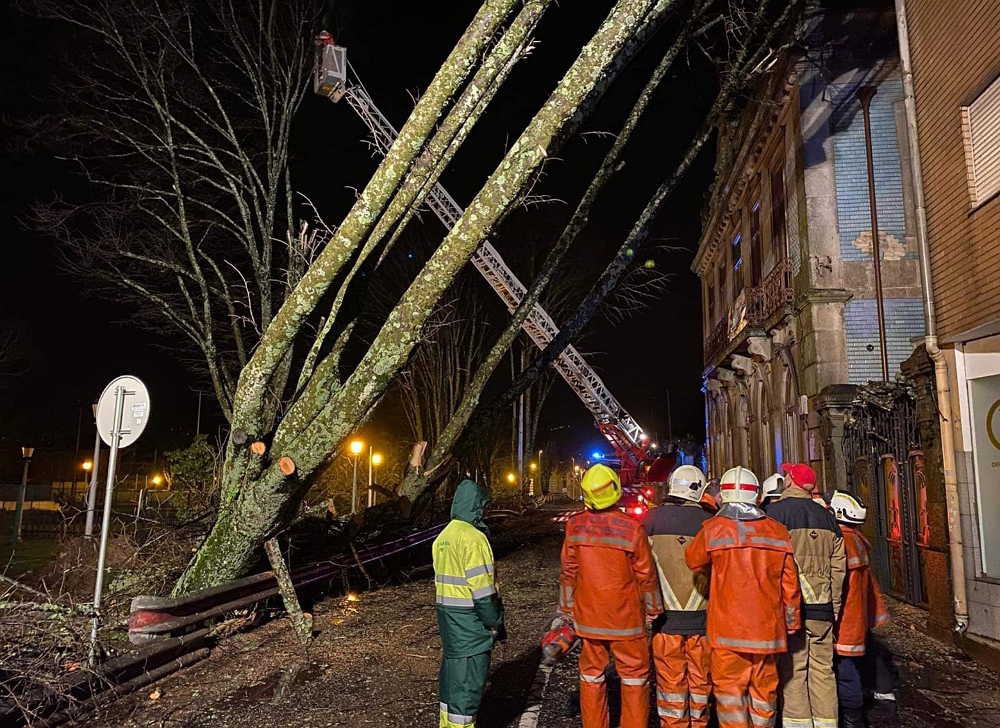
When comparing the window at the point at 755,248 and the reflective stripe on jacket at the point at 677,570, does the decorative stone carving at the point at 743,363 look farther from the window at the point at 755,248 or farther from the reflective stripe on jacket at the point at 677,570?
the reflective stripe on jacket at the point at 677,570

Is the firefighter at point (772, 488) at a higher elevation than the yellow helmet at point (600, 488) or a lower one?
lower

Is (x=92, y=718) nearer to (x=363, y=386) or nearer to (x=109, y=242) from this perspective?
(x=363, y=386)

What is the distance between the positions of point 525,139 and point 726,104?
553cm

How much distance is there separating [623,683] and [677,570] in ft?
2.89

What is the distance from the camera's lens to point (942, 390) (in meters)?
7.64

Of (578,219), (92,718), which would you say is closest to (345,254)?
(92,718)

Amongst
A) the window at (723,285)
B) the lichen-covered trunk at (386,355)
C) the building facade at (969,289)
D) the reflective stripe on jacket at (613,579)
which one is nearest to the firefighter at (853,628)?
the reflective stripe on jacket at (613,579)

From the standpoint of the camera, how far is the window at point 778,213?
52.6 ft

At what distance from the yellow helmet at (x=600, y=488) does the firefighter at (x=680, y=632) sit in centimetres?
57

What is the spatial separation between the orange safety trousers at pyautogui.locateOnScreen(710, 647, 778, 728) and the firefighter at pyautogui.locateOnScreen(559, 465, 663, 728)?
0.48m

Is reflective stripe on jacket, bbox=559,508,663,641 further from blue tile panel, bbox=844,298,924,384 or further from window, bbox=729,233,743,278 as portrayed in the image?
window, bbox=729,233,743,278

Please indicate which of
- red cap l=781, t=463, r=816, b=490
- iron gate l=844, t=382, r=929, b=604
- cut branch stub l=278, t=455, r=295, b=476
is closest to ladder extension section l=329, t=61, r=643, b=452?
iron gate l=844, t=382, r=929, b=604

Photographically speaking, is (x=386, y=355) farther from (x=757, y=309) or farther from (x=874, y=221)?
(x=757, y=309)

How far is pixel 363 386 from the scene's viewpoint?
21.7 ft
